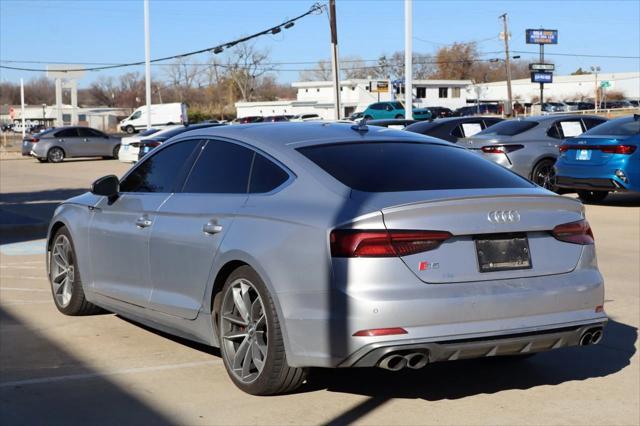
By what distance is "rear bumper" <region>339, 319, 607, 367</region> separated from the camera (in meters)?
4.57

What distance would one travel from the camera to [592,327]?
510 cm

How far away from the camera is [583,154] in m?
15.6

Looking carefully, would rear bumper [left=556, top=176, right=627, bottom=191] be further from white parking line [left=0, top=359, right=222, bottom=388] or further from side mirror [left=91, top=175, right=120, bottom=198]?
white parking line [left=0, top=359, right=222, bottom=388]

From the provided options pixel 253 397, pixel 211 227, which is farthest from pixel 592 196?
pixel 253 397

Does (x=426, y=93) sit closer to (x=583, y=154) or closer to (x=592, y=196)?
(x=592, y=196)

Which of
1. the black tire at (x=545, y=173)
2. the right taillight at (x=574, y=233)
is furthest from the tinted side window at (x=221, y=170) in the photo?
the black tire at (x=545, y=173)

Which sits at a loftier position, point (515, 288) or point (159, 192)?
point (159, 192)

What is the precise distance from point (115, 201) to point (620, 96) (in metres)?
116

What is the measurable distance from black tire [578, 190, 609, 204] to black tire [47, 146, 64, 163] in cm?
2729

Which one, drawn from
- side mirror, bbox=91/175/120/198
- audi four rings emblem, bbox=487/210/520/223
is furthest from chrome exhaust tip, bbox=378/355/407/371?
side mirror, bbox=91/175/120/198

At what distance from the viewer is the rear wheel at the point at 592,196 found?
1717cm

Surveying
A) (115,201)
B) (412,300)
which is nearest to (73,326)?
(115,201)

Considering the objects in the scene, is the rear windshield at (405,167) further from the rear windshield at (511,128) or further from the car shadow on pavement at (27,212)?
the rear windshield at (511,128)

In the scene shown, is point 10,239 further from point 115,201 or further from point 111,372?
point 111,372
